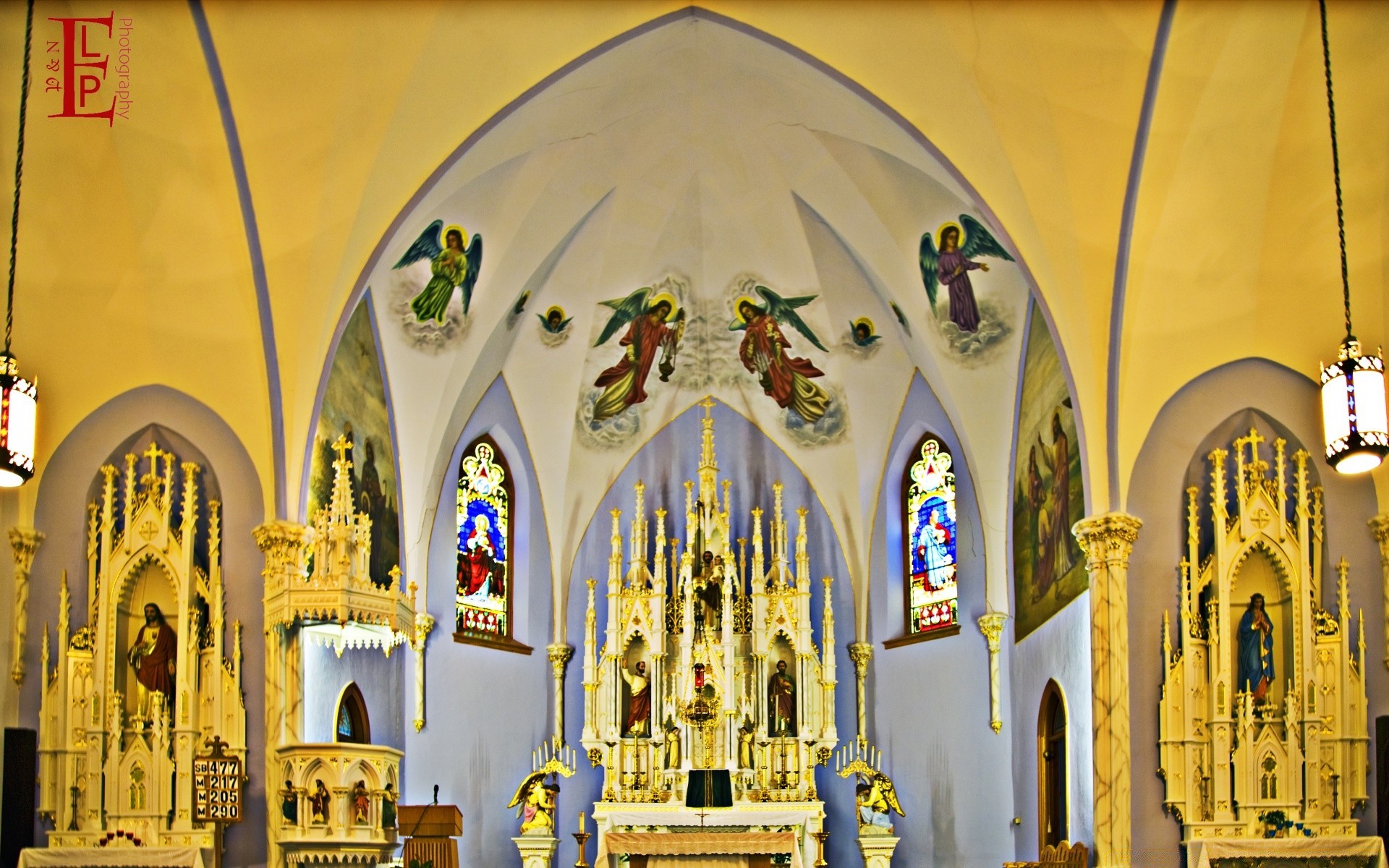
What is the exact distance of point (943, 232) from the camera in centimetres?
1844

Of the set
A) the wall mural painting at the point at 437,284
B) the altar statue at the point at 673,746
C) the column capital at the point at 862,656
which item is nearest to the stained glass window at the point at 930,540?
the column capital at the point at 862,656

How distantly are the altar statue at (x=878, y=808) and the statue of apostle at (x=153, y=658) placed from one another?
8.85 m

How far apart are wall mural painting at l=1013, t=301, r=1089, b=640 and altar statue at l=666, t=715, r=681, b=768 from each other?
470 cm

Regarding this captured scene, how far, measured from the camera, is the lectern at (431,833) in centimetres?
1670

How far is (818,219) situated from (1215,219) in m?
5.86

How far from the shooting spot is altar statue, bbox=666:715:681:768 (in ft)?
68.9

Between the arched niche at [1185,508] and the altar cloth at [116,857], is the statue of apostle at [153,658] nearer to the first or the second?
the altar cloth at [116,857]

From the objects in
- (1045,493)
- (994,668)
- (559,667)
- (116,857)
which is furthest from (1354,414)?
(559,667)

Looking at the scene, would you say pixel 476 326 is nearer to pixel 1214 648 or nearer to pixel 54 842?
pixel 54 842

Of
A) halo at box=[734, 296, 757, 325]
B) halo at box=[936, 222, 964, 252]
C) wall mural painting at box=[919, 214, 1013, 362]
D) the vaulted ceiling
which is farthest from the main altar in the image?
the vaulted ceiling

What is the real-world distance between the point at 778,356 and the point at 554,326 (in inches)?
130

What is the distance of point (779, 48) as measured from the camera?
16562mm

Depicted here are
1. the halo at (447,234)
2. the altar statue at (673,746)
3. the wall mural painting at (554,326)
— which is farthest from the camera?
the wall mural painting at (554,326)

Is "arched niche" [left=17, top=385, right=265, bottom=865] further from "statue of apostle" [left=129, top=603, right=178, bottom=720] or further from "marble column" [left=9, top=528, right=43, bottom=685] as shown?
"statue of apostle" [left=129, top=603, right=178, bottom=720]
